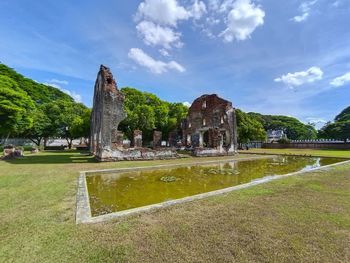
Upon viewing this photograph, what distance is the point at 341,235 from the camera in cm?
345

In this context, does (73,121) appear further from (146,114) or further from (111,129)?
(111,129)

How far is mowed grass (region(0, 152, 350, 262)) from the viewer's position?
114 inches

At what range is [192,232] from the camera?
358cm

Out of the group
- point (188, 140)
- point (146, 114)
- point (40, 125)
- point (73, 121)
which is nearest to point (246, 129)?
point (188, 140)

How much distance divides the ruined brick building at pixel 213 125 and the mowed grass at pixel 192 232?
17290 mm

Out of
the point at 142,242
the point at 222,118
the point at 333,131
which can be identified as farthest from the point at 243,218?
the point at 333,131

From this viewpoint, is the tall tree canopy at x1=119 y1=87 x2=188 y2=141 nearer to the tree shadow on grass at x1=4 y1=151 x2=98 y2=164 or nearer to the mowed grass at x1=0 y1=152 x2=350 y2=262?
the tree shadow on grass at x1=4 y1=151 x2=98 y2=164

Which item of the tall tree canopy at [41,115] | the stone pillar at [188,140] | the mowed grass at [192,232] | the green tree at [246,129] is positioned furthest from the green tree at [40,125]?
the mowed grass at [192,232]

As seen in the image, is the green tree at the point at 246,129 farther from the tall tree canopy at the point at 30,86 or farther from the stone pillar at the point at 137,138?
the tall tree canopy at the point at 30,86

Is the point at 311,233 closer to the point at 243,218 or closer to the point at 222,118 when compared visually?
the point at 243,218

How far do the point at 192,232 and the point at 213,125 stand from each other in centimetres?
2419

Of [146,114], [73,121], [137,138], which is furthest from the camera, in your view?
[73,121]

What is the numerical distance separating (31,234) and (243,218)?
11.6 feet

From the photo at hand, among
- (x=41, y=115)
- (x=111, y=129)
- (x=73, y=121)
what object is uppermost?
(x=41, y=115)
